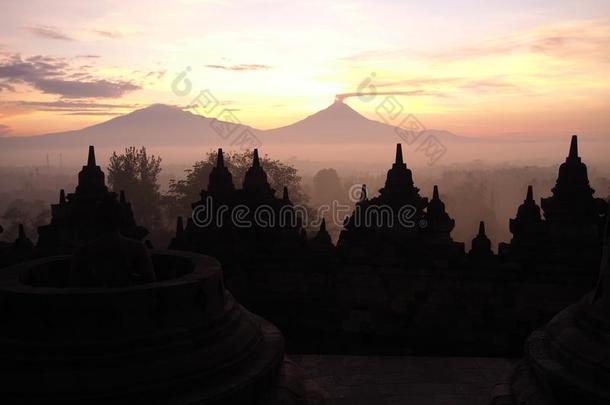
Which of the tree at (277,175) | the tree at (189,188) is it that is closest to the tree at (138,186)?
the tree at (189,188)

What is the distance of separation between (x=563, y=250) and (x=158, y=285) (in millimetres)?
10385

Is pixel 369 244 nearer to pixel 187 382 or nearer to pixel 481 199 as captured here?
pixel 187 382

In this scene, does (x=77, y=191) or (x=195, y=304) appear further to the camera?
(x=77, y=191)

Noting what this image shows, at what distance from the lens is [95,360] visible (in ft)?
23.2

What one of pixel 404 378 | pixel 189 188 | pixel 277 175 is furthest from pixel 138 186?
pixel 404 378

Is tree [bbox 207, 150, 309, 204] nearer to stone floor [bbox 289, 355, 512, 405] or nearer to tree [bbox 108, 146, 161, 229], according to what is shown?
tree [bbox 108, 146, 161, 229]

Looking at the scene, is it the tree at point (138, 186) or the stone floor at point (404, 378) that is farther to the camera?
the tree at point (138, 186)

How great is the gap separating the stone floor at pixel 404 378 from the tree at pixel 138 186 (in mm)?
50842

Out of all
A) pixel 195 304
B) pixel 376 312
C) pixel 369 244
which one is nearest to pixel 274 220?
pixel 369 244

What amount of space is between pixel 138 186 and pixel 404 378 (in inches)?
2163

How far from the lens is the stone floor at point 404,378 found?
37.6ft

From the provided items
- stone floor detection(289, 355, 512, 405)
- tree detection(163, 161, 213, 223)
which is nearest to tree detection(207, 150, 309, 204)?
tree detection(163, 161, 213, 223)

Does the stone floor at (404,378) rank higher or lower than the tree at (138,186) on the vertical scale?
lower

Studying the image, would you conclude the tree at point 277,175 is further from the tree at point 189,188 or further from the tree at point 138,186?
the tree at point 138,186
